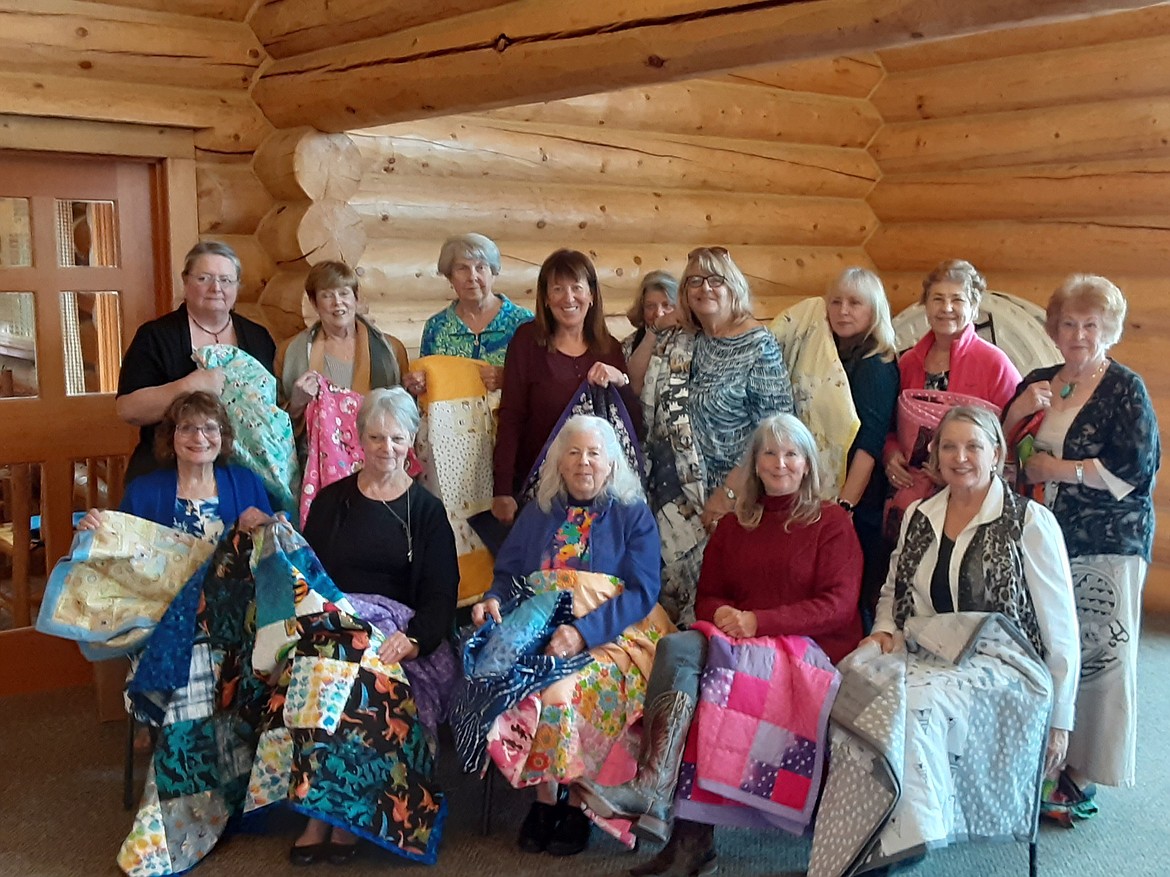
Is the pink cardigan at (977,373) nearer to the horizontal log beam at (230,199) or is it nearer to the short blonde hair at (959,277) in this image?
the short blonde hair at (959,277)

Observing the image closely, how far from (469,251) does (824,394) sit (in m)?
1.23

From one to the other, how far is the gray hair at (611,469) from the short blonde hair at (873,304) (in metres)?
0.86

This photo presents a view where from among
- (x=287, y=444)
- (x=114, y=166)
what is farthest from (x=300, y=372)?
(x=114, y=166)

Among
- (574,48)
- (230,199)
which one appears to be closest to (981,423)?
(574,48)

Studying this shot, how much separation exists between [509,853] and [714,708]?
2.41 ft

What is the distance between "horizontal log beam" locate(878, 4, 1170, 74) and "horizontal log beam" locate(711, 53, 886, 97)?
11 cm

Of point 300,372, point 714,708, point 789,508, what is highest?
point 300,372

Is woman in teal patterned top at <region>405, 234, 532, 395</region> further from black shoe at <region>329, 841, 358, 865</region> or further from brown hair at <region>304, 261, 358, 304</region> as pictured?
black shoe at <region>329, 841, 358, 865</region>

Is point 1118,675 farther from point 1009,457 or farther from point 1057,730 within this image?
point 1009,457

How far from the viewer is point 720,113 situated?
582 centimetres

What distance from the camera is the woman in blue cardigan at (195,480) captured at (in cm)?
337

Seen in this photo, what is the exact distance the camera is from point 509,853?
10.4 ft

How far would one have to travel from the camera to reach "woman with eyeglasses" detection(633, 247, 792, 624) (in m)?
3.55

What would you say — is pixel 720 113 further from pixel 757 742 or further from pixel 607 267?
pixel 757 742
